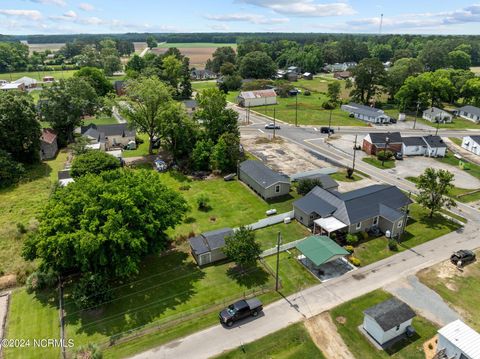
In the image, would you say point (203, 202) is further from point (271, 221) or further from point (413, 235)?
point (413, 235)

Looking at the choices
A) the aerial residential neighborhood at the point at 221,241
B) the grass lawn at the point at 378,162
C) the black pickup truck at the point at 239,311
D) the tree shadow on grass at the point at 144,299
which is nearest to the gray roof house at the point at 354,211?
the aerial residential neighborhood at the point at 221,241

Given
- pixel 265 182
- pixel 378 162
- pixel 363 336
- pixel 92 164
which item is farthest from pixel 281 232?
pixel 378 162

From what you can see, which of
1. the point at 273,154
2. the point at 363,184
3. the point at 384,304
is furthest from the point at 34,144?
the point at 384,304

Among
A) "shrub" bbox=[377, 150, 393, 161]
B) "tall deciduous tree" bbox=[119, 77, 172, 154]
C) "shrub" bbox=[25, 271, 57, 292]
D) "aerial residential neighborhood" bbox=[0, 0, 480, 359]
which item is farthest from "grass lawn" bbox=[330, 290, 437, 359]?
"tall deciduous tree" bbox=[119, 77, 172, 154]

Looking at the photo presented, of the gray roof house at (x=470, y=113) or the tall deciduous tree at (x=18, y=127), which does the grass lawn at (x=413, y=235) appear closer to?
the tall deciduous tree at (x=18, y=127)

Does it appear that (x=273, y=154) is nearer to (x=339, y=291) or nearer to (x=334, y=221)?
(x=334, y=221)

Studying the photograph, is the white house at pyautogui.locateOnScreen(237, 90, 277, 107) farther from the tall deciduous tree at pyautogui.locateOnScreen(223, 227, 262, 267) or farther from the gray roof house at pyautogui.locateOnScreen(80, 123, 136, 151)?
the tall deciduous tree at pyautogui.locateOnScreen(223, 227, 262, 267)

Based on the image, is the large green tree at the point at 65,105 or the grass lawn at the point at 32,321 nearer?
the grass lawn at the point at 32,321
